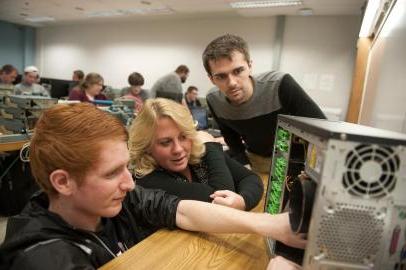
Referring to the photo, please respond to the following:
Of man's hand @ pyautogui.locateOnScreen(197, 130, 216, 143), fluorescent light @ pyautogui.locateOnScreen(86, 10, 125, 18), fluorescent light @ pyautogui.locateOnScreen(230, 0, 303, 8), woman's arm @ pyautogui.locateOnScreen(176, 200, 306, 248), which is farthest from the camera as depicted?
fluorescent light @ pyautogui.locateOnScreen(86, 10, 125, 18)

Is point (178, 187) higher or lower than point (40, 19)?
lower

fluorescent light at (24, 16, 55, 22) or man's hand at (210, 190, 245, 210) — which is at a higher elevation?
fluorescent light at (24, 16, 55, 22)

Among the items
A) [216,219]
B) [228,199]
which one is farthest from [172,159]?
[216,219]

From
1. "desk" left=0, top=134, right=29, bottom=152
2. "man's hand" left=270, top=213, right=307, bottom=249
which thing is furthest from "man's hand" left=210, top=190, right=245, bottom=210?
"desk" left=0, top=134, right=29, bottom=152

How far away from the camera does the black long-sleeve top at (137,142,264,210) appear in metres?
1.12

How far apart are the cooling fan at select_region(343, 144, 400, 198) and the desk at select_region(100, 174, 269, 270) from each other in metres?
0.41

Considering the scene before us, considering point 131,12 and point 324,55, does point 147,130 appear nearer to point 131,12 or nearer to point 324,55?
point 324,55

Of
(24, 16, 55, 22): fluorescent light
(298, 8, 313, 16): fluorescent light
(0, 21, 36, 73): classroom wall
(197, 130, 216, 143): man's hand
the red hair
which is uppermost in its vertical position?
(298, 8, 313, 16): fluorescent light

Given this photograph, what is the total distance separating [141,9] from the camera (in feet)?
20.6

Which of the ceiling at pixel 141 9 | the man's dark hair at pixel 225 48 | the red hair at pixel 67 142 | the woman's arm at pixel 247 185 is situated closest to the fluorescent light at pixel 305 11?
the ceiling at pixel 141 9

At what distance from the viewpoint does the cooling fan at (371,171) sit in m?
0.50

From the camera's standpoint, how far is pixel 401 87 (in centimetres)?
123

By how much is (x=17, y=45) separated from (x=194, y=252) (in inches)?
419

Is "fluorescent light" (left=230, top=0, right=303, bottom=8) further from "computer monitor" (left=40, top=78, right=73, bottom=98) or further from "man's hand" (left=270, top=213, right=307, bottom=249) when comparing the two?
"man's hand" (left=270, top=213, right=307, bottom=249)
